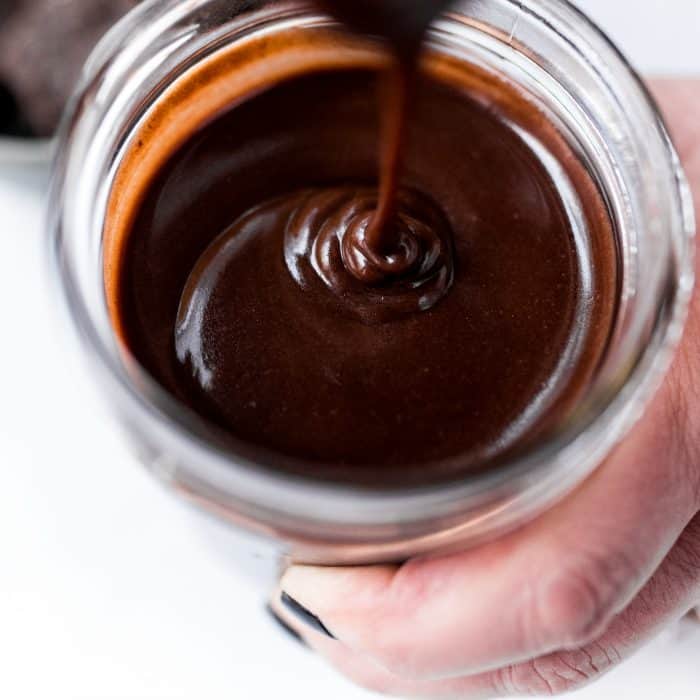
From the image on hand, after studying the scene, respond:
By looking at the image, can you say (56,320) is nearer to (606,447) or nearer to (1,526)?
(606,447)

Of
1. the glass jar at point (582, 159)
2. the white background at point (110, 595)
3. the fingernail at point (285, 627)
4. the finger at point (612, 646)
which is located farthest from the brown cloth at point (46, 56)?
the finger at point (612, 646)

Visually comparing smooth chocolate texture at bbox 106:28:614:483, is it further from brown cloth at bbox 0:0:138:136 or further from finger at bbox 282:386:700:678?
brown cloth at bbox 0:0:138:136

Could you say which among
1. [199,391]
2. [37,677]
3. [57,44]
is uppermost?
[57,44]

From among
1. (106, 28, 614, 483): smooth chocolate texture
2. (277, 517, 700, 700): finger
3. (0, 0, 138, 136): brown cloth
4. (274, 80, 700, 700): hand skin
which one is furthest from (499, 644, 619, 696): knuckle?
(0, 0, 138, 136): brown cloth

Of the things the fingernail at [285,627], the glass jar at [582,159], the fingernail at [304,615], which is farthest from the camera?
the fingernail at [285,627]

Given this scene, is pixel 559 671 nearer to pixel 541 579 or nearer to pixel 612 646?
pixel 612 646

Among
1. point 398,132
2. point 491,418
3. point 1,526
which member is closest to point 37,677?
point 1,526

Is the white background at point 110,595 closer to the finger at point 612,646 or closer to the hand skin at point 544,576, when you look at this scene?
the finger at point 612,646

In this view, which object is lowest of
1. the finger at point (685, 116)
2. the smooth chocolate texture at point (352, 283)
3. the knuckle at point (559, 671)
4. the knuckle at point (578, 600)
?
the knuckle at point (559, 671)
